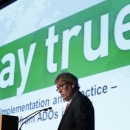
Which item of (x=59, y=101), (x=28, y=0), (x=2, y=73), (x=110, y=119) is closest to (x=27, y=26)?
(x=28, y=0)

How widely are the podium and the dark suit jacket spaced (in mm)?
253

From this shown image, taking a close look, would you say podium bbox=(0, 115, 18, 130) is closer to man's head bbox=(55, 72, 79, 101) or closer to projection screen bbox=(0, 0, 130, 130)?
man's head bbox=(55, 72, 79, 101)

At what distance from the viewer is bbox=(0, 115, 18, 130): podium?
2109mm

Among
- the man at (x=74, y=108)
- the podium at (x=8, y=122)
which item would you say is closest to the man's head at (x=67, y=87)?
the man at (x=74, y=108)

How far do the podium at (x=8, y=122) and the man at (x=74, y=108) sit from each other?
25 cm

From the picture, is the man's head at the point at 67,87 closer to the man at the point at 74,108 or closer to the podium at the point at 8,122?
the man at the point at 74,108

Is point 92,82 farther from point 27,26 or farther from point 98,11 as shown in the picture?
point 27,26

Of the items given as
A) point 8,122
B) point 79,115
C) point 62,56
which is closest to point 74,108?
point 79,115

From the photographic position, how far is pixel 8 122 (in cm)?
214

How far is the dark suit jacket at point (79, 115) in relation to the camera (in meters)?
2.10

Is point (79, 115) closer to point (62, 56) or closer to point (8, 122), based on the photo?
point (8, 122)

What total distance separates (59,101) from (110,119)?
0.59 m

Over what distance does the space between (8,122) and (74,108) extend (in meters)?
0.36

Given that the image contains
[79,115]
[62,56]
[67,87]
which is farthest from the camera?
[62,56]
